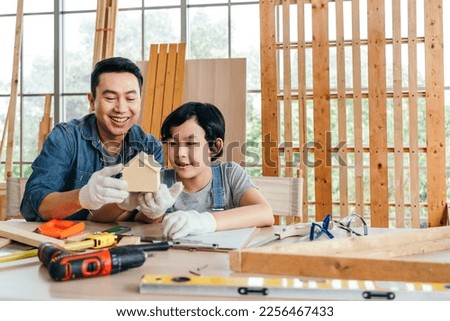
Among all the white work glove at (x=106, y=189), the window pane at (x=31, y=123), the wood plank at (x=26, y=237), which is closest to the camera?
the wood plank at (x=26, y=237)

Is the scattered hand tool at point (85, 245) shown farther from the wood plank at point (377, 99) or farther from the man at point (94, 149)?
the wood plank at point (377, 99)

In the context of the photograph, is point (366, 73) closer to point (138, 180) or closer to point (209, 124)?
point (209, 124)

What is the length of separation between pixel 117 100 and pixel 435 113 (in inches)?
123

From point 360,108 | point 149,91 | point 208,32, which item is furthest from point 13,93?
point 360,108

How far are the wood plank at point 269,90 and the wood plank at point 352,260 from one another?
333 centimetres

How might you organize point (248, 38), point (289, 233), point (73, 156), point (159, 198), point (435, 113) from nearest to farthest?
point (289, 233) < point (159, 198) < point (73, 156) < point (435, 113) < point (248, 38)

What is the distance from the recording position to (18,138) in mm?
5824

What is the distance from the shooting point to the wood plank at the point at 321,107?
4.70 m

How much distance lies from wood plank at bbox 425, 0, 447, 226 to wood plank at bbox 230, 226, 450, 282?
10.8 feet

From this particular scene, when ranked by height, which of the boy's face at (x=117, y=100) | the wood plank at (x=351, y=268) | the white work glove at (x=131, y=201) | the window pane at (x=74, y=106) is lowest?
the wood plank at (x=351, y=268)

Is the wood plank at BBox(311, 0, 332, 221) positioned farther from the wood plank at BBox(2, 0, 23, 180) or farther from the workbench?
the workbench

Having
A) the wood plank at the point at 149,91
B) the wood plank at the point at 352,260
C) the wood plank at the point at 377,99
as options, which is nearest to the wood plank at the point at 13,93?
the wood plank at the point at 149,91

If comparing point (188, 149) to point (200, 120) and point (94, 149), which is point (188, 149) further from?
point (94, 149)

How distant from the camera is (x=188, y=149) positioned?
7.24ft
